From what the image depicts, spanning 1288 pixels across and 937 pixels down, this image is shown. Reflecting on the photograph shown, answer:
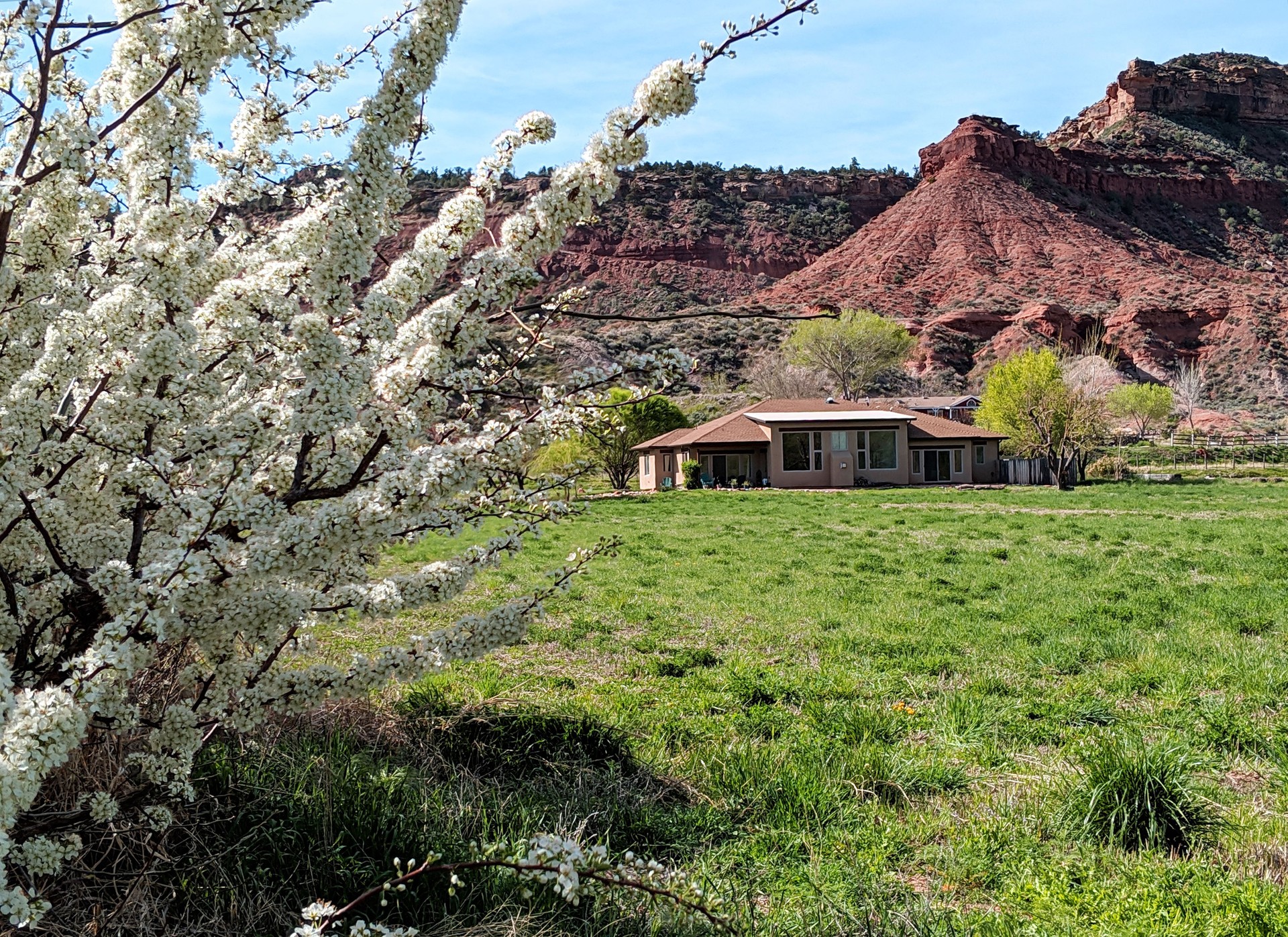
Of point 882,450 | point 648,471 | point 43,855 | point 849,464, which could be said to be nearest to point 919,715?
point 43,855

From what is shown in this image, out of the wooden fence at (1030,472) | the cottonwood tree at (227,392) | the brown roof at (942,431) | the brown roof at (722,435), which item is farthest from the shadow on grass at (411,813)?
the wooden fence at (1030,472)

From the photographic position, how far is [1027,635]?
8.23 meters

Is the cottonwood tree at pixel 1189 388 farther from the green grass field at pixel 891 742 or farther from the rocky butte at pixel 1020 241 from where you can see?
the green grass field at pixel 891 742

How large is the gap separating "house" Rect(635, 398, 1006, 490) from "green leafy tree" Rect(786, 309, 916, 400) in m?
20.0

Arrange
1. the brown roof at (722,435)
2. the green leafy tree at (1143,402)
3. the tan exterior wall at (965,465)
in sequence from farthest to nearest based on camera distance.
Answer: the green leafy tree at (1143,402)
the tan exterior wall at (965,465)
the brown roof at (722,435)

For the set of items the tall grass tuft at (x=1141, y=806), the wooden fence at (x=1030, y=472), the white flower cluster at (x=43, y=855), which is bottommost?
the wooden fence at (x=1030, y=472)

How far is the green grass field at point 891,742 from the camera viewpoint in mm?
3461

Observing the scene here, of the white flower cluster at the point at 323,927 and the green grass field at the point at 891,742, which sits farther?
the green grass field at the point at 891,742

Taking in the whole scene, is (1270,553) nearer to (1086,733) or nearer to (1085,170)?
(1086,733)

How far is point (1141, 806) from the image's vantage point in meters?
3.91

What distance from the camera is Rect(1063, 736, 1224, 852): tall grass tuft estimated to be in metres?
3.85

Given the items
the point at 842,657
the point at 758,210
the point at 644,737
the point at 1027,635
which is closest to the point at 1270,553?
the point at 1027,635

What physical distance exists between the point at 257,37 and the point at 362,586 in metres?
1.84

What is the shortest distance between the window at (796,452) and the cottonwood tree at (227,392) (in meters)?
37.2
